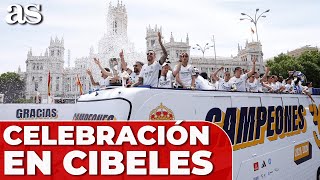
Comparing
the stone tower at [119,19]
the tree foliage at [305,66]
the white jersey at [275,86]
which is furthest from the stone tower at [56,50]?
the white jersey at [275,86]

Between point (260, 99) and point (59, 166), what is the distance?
4250 mm

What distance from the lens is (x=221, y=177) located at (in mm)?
4801

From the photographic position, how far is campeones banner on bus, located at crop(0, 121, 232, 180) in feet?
11.4

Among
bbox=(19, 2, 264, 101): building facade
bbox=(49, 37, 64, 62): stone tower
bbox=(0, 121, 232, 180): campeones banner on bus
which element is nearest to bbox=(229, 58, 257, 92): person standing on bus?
bbox=(0, 121, 232, 180): campeones banner on bus

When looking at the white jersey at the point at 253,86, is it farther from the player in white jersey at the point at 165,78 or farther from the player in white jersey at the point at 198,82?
the player in white jersey at the point at 165,78

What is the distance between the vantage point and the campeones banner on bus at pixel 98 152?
3.48 meters

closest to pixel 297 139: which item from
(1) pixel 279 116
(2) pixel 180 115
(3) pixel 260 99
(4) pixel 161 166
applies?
(1) pixel 279 116

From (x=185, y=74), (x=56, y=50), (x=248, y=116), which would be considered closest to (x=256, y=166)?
(x=248, y=116)

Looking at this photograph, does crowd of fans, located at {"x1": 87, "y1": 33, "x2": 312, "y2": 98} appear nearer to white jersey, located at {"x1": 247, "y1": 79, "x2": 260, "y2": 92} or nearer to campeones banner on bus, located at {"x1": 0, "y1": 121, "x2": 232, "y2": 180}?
white jersey, located at {"x1": 247, "y1": 79, "x2": 260, "y2": 92}

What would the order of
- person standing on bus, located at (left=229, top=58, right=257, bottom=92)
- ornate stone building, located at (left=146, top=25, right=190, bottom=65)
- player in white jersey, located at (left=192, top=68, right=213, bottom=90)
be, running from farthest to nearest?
1. ornate stone building, located at (left=146, top=25, right=190, bottom=65)
2. person standing on bus, located at (left=229, top=58, right=257, bottom=92)
3. player in white jersey, located at (left=192, top=68, right=213, bottom=90)

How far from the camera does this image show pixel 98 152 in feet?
11.6

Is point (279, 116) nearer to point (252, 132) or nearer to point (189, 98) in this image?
point (252, 132)

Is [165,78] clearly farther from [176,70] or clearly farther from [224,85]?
[224,85]

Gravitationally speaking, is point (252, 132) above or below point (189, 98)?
below
